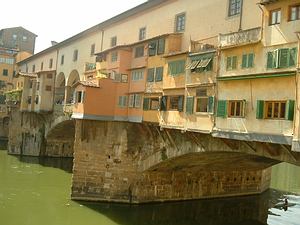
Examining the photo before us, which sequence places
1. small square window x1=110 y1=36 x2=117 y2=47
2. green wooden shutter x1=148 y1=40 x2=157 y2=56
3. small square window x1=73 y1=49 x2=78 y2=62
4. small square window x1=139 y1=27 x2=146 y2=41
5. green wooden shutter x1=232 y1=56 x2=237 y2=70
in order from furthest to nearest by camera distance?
small square window x1=73 y1=49 x2=78 y2=62 < small square window x1=110 y1=36 x2=117 y2=47 < small square window x1=139 y1=27 x2=146 y2=41 < green wooden shutter x1=148 y1=40 x2=157 y2=56 < green wooden shutter x1=232 y1=56 x2=237 y2=70

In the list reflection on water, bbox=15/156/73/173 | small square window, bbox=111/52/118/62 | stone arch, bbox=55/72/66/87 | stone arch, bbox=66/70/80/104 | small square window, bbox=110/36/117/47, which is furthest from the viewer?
reflection on water, bbox=15/156/73/173

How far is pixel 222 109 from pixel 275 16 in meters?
4.52

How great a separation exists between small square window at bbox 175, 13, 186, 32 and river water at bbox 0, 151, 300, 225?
11905 mm

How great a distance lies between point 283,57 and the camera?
14.5 metres

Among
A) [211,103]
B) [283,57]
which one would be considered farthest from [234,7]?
[283,57]

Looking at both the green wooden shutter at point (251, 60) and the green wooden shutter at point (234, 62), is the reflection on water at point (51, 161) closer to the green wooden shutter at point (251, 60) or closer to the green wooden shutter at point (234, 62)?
the green wooden shutter at point (234, 62)

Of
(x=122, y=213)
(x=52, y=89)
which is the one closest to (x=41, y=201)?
(x=122, y=213)

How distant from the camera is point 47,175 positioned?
122ft

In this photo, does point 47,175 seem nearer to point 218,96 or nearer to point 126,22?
point 126,22

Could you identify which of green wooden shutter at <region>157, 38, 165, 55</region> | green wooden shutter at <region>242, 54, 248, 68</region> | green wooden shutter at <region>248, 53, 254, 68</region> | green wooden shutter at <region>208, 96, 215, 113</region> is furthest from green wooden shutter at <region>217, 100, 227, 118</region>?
green wooden shutter at <region>157, 38, 165, 55</region>

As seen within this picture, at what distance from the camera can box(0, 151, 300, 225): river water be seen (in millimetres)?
23500

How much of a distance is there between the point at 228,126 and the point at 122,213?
35.7 ft

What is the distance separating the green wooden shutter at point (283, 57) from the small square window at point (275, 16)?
1.29 metres

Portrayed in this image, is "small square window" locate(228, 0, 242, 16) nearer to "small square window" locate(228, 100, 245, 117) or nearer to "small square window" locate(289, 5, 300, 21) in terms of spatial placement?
"small square window" locate(289, 5, 300, 21)
